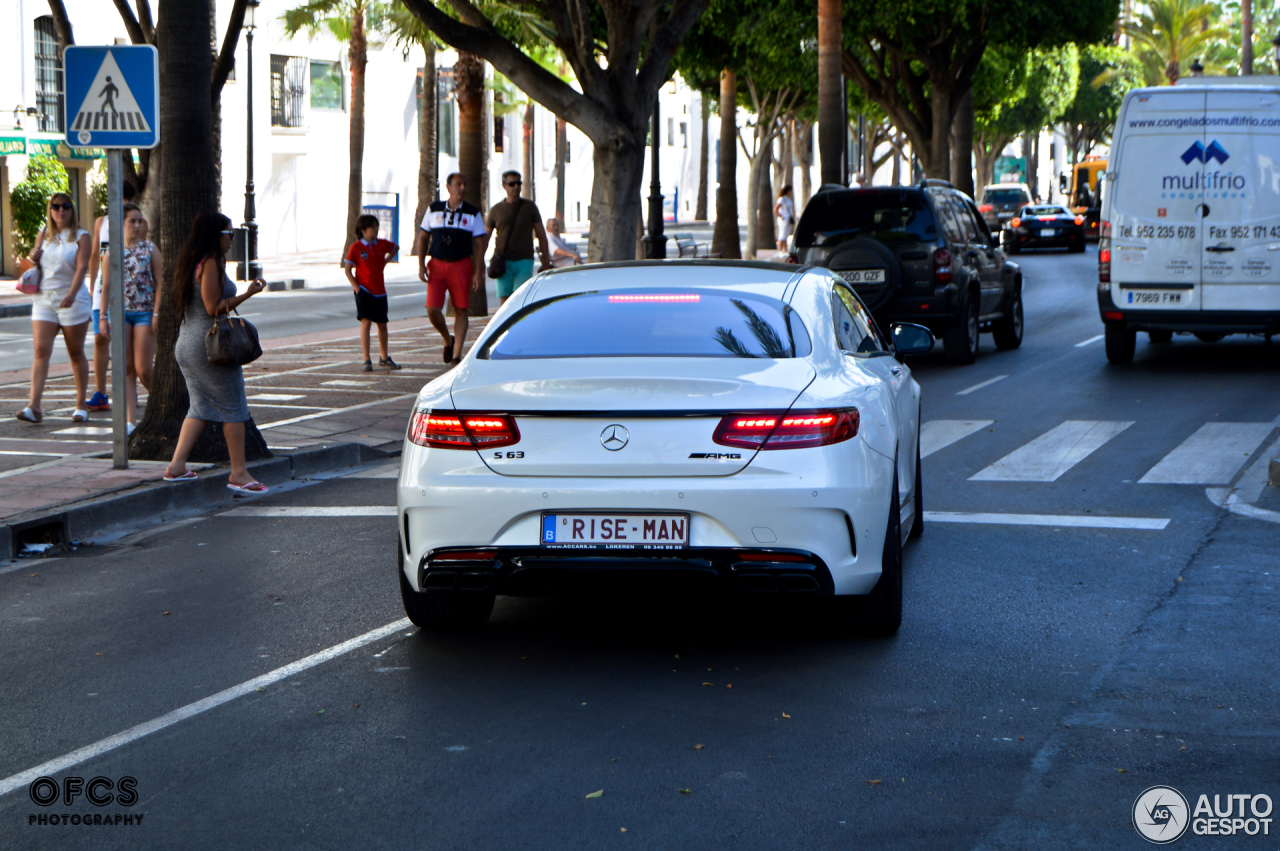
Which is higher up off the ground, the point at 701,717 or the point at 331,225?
the point at 331,225

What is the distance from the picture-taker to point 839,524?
5402 millimetres

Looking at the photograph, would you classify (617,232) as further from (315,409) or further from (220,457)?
(220,457)

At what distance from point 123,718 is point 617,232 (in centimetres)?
1250

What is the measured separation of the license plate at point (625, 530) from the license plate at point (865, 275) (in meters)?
10.3

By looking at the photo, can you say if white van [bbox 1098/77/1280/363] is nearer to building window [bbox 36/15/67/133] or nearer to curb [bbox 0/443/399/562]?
curb [bbox 0/443/399/562]

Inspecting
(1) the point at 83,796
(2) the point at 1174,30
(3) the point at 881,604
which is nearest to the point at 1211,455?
(3) the point at 881,604

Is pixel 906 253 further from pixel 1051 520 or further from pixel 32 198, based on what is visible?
pixel 32 198

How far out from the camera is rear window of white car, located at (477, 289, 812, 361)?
575 centimetres

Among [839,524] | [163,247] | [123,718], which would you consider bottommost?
[123,718]

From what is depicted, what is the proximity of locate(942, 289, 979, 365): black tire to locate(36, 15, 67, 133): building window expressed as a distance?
956 inches

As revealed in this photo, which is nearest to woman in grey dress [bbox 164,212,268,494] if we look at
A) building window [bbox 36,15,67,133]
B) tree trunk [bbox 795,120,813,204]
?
building window [bbox 36,15,67,133]

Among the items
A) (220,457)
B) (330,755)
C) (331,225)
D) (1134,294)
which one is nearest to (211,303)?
(220,457)

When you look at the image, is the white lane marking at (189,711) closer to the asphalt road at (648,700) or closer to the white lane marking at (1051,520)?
the asphalt road at (648,700)

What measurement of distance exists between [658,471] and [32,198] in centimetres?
2945
